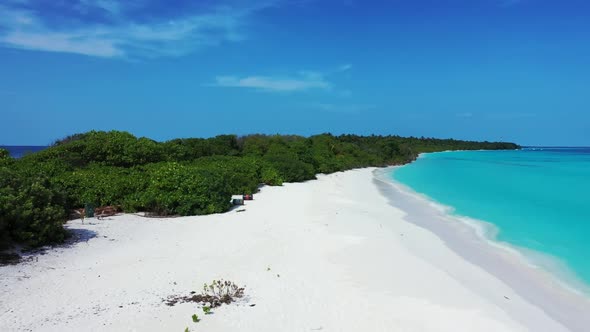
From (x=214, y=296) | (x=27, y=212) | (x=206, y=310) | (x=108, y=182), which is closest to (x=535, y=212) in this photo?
(x=214, y=296)

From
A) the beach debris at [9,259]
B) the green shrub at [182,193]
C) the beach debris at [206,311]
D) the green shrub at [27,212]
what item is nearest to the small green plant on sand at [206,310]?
the beach debris at [206,311]

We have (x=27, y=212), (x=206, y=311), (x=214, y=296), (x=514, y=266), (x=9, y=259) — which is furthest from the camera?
(x=514, y=266)

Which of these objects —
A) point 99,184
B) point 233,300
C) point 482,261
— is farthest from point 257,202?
point 233,300

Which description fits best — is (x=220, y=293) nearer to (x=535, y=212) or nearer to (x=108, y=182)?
(x=108, y=182)

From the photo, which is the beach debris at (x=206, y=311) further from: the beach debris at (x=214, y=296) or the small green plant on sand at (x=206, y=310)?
the beach debris at (x=214, y=296)

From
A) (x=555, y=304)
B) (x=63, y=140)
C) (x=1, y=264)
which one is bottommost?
(x=555, y=304)

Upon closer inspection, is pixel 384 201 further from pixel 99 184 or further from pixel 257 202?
pixel 99 184
